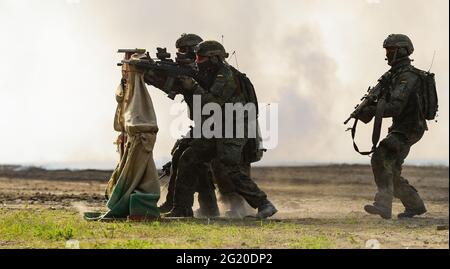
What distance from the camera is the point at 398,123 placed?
1466 centimetres

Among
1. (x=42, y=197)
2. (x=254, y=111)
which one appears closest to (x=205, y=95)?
(x=254, y=111)

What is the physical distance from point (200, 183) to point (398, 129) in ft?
9.78

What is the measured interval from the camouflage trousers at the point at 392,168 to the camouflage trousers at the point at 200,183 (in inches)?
93.7

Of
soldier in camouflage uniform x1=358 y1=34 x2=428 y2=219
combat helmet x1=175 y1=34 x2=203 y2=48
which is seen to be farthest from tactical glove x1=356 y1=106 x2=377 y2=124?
combat helmet x1=175 y1=34 x2=203 y2=48

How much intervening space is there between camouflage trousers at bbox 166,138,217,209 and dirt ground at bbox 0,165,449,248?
1055 millimetres

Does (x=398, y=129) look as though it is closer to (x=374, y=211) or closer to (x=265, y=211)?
(x=374, y=211)

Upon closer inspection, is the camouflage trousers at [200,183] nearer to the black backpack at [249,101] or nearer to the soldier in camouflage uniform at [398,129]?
the black backpack at [249,101]

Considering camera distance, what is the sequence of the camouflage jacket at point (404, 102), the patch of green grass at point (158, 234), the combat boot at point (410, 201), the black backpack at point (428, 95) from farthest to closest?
the combat boot at point (410, 201)
the black backpack at point (428, 95)
the camouflage jacket at point (404, 102)
the patch of green grass at point (158, 234)

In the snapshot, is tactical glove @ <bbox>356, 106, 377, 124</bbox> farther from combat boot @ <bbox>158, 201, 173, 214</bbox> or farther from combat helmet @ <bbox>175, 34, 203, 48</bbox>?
combat boot @ <bbox>158, 201, 173, 214</bbox>

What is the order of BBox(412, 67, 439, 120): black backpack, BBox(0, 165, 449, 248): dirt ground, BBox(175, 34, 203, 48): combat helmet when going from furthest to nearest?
BBox(175, 34, 203, 48): combat helmet < BBox(412, 67, 439, 120): black backpack < BBox(0, 165, 449, 248): dirt ground

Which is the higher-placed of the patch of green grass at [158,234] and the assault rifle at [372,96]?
the assault rifle at [372,96]

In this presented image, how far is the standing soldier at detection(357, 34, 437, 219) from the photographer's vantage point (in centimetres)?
1442

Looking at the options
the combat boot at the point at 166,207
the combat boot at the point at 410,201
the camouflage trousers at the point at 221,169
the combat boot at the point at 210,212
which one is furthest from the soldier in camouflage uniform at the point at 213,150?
the combat boot at the point at 410,201

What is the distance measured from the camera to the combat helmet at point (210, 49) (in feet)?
46.1
